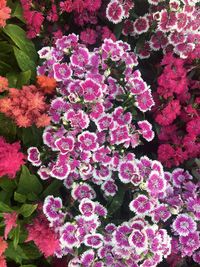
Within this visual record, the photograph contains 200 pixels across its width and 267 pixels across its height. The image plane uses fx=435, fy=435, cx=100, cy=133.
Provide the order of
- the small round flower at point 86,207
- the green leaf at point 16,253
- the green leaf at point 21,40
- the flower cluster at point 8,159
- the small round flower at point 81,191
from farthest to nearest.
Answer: the green leaf at point 21,40
the green leaf at point 16,253
the small round flower at point 81,191
the small round flower at point 86,207
the flower cluster at point 8,159

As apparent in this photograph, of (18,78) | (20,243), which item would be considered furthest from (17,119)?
(20,243)

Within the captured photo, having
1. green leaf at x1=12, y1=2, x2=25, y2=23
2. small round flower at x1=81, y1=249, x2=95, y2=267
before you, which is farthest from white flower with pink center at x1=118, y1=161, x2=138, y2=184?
green leaf at x1=12, y1=2, x2=25, y2=23

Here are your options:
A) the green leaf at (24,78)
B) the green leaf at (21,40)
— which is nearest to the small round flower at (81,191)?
the green leaf at (24,78)

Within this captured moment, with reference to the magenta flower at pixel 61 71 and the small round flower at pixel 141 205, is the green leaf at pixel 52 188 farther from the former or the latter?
the magenta flower at pixel 61 71

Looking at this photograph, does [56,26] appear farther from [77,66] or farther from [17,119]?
[17,119]

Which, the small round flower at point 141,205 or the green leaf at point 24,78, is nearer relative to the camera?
the small round flower at point 141,205

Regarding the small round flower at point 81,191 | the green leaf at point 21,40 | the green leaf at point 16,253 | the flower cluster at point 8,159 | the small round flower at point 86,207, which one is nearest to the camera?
the flower cluster at point 8,159

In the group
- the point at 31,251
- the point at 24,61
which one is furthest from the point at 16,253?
the point at 24,61
